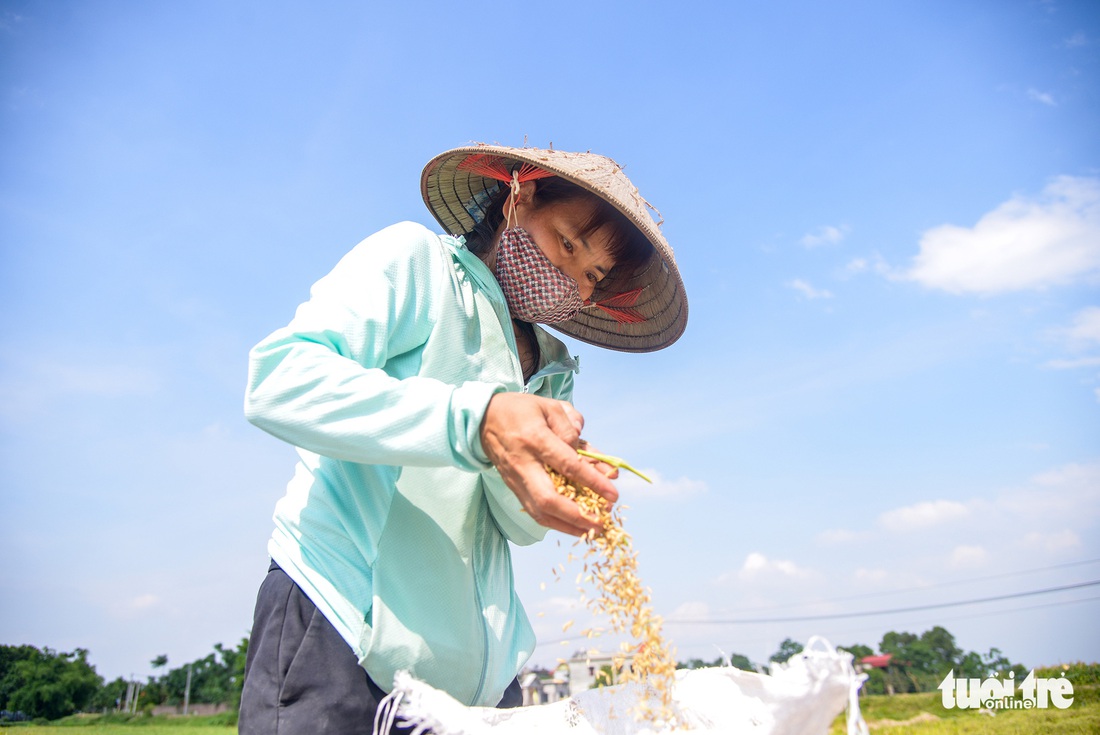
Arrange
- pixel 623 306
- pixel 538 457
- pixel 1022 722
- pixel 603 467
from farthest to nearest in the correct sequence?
pixel 1022 722 → pixel 623 306 → pixel 603 467 → pixel 538 457

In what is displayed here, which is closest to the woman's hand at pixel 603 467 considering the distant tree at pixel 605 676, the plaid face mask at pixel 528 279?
the distant tree at pixel 605 676

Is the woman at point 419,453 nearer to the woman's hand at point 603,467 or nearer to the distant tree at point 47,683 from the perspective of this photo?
the woman's hand at point 603,467

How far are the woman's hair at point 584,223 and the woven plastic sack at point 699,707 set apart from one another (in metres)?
1.29

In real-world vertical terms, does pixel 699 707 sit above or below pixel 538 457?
below

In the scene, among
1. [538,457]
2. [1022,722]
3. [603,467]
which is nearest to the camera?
[538,457]

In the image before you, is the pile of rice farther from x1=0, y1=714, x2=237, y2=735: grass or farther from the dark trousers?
x1=0, y1=714, x2=237, y2=735: grass

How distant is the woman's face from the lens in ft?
6.91

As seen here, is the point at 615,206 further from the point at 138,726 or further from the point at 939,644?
the point at 138,726

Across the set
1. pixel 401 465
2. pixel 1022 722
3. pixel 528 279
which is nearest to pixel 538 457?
pixel 401 465

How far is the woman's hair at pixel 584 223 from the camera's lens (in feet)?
7.09

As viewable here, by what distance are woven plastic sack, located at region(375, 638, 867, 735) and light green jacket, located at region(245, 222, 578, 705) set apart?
0.58ft

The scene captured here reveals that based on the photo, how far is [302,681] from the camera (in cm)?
140

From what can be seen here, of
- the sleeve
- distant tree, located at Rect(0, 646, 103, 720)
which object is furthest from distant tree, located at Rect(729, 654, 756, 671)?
distant tree, located at Rect(0, 646, 103, 720)

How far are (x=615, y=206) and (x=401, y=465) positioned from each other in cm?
109
